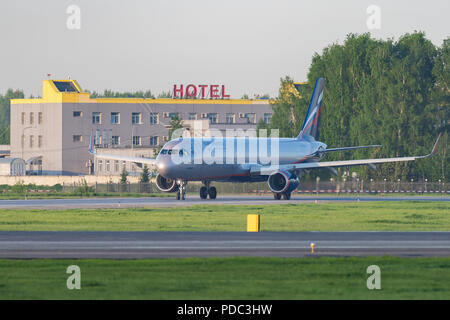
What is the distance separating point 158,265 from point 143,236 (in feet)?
33.6

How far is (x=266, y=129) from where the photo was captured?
129 metres

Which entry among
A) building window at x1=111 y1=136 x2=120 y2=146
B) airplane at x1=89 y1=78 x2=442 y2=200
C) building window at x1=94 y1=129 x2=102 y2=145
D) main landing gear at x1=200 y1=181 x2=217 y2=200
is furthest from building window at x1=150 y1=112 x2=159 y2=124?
main landing gear at x1=200 y1=181 x2=217 y2=200

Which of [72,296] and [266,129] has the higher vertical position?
[266,129]

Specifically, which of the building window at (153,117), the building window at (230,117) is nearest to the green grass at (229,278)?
the building window at (230,117)

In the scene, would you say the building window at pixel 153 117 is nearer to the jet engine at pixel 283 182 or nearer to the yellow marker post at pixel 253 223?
the jet engine at pixel 283 182

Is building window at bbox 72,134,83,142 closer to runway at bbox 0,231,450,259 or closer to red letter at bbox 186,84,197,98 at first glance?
red letter at bbox 186,84,197,98

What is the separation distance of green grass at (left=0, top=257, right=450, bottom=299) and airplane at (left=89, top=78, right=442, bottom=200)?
41.5 metres

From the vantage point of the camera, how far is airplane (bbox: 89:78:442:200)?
67938mm

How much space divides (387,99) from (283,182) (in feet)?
151

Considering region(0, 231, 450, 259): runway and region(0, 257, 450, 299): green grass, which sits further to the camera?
region(0, 231, 450, 259): runway

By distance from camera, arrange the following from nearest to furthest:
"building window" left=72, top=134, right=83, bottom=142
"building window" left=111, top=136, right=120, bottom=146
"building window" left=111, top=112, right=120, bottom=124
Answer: "building window" left=72, top=134, right=83, bottom=142, "building window" left=111, top=136, right=120, bottom=146, "building window" left=111, top=112, right=120, bottom=124

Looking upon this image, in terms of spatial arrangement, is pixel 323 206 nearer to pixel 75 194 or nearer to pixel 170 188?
pixel 170 188

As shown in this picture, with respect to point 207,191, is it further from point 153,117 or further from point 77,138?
point 153,117

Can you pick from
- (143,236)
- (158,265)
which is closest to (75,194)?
(143,236)
